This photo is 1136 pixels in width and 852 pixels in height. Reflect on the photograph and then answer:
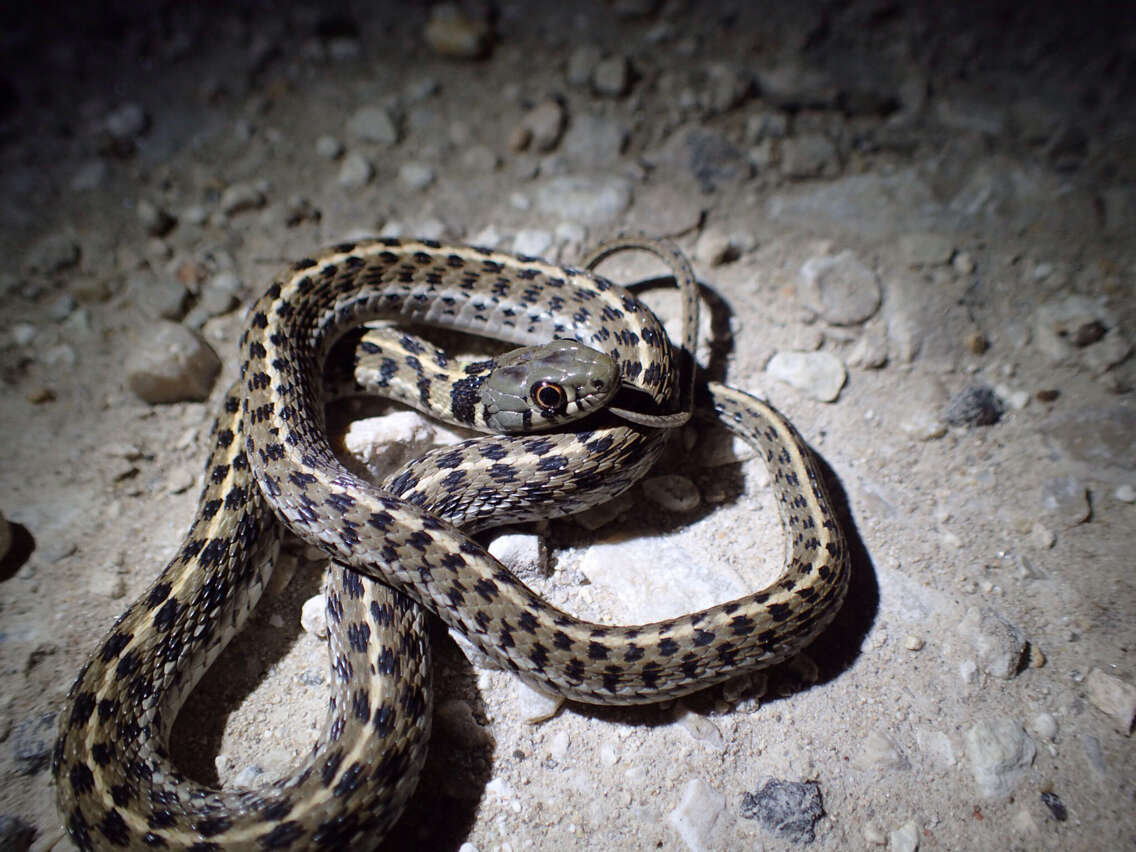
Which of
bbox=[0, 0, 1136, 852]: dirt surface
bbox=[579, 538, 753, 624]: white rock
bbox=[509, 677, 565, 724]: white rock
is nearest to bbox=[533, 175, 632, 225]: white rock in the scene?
bbox=[0, 0, 1136, 852]: dirt surface

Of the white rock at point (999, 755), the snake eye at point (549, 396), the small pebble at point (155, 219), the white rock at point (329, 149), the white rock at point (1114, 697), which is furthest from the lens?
the white rock at point (329, 149)

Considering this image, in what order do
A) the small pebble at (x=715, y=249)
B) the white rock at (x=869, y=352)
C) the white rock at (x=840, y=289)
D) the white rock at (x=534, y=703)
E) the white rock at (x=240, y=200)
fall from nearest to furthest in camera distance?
the white rock at (x=534, y=703) → the white rock at (x=869, y=352) → the white rock at (x=840, y=289) → the small pebble at (x=715, y=249) → the white rock at (x=240, y=200)

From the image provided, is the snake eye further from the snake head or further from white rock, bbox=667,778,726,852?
white rock, bbox=667,778,726,852

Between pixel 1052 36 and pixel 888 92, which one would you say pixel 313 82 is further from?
pixel 1052 36

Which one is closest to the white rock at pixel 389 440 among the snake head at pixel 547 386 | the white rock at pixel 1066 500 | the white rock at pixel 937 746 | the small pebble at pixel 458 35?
the snake head at pixel 547 386

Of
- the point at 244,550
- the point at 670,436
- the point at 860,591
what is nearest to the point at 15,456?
the point at 244,550

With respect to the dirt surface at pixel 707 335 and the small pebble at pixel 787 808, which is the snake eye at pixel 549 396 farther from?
the small pebble at pixel 787 808

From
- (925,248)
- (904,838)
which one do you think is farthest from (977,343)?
(904,838)
